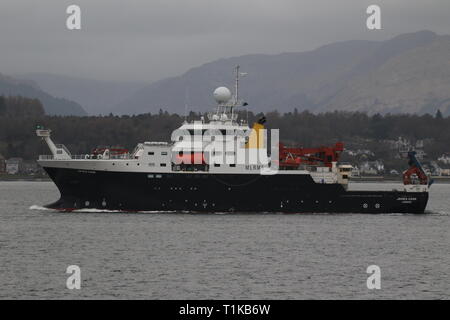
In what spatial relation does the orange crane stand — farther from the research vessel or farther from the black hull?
the black hull

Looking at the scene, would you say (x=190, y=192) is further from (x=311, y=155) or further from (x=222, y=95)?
(x=311, y=155)

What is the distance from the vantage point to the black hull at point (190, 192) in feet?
199

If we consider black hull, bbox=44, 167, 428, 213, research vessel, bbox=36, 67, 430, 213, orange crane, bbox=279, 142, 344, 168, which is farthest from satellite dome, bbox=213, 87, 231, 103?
black hull, bbox=44, 167, 428, 213

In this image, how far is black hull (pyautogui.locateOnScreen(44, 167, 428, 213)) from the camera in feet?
199

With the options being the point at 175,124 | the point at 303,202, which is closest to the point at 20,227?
the point at 303,202

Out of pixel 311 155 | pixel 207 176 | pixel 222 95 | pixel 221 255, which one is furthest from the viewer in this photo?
pixel 222 95

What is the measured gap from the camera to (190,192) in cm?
6097

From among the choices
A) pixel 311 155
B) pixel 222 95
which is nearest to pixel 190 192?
pixel 222 95

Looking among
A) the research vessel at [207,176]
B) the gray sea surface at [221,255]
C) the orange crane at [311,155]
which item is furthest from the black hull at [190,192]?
the orange crane at [311,155]

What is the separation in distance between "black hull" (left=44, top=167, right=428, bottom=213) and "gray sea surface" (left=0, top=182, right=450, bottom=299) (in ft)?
2.56

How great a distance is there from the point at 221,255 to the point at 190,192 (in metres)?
16.8
